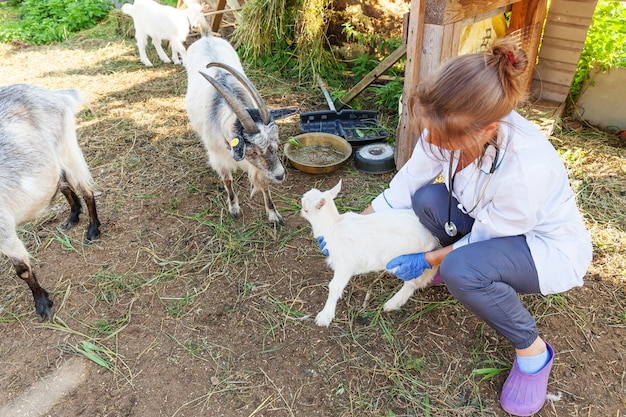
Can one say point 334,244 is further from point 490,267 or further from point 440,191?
point 490,267

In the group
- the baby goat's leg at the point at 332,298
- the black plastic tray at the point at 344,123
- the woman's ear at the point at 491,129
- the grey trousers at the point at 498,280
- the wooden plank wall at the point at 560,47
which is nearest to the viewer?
the woman's ear at the point at 491,129

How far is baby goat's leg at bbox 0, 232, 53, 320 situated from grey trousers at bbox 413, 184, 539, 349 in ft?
8.23

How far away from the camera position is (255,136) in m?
2.95

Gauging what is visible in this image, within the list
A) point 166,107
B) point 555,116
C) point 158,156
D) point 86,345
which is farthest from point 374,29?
point 86,345

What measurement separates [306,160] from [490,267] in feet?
7.93

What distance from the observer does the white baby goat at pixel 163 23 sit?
6273mm

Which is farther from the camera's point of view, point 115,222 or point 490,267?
point 115,222

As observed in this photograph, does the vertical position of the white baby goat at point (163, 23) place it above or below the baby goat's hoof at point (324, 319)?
above

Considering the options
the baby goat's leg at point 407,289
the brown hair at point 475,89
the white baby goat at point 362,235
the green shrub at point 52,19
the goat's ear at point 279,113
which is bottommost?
the baby goat's leg at point 407,289

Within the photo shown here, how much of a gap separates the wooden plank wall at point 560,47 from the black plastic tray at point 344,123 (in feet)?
5.89

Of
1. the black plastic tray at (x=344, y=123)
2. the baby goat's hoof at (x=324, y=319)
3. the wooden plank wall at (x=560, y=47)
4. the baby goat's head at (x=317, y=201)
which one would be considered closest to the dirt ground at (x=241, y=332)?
the baby goat's hoof at (x=324, y=319)

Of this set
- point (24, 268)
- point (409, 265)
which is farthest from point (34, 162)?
point (409, 265)

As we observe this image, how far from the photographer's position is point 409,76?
10.5 feet

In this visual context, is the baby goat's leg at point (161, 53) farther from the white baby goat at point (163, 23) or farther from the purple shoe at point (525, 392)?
the purple shoe at point (525, 392)
